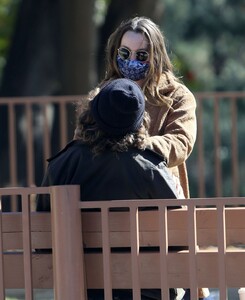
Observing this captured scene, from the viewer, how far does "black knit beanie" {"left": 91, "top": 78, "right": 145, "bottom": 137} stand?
3889mm

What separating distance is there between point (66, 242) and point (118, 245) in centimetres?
20

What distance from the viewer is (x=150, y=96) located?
14.8 feet

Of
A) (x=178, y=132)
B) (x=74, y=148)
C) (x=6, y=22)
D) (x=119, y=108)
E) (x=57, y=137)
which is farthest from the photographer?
(x=6, y=22)

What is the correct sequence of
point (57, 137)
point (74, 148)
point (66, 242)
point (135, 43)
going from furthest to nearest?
point (57, 137), point (135, 43), point (74, 148), point (66, 242)

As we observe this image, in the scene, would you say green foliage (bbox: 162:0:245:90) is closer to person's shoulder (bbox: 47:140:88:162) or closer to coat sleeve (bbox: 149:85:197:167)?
coat sleeve (bbox: 149:85:197:167)

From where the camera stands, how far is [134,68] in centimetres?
446

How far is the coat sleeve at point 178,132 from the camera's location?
4.18 m

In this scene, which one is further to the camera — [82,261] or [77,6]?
[77,6]

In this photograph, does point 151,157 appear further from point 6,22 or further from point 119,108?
point 6,22

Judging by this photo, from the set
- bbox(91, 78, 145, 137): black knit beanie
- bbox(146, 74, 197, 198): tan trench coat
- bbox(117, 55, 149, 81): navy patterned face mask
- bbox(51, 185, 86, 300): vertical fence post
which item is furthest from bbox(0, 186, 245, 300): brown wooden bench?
bbox(117, 55, 149, 81): navy patterned face mask

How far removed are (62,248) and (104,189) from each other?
12.7 inches

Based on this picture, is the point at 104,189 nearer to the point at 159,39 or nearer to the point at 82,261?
the point at 82,261

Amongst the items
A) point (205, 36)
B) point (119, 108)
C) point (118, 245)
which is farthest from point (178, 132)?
point (205, 36)

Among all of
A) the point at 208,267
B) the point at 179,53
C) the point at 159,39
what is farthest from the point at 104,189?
the point at 179,53
